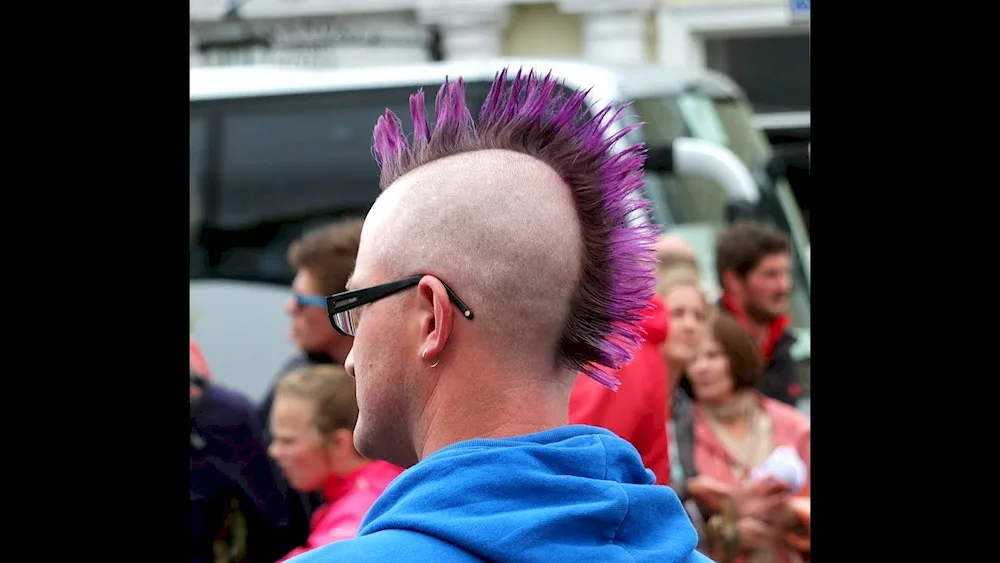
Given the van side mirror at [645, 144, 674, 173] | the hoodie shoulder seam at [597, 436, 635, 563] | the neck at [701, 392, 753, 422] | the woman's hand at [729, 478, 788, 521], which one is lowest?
the woman's hand at [729, 478, 788, 521]

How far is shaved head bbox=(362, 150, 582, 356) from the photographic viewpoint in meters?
1.33

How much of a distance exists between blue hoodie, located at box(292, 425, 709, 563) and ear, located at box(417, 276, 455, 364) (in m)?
0.10

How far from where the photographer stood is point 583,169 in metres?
1.41

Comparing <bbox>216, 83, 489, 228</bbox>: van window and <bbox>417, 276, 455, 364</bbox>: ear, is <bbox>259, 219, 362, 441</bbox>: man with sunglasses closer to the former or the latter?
<bbox>417, 276, 455, 364</bbox>: ear

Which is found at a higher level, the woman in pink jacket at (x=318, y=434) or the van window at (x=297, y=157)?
the van window at (x=297, y=157)

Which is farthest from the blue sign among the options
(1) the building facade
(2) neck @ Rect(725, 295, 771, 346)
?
(1) the building facade

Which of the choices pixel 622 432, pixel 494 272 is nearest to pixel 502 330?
pixel 494 272

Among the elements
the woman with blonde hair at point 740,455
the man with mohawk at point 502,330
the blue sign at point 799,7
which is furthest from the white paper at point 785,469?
the man with mohawk at point 502,330

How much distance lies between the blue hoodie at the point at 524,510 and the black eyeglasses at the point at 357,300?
0.48 feet

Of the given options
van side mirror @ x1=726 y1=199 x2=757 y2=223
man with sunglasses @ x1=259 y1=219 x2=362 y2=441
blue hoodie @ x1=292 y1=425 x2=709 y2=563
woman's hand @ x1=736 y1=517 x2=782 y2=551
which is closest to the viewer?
blue hoodie @ x1=292 y1=425 x2=709 y2=563

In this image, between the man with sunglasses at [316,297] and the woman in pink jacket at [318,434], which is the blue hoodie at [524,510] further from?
the man with sunglasses at [316,297]

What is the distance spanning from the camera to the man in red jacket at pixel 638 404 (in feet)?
10.0

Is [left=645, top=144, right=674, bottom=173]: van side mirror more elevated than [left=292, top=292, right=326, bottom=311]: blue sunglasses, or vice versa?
[left=645, top=144, right=674, bottom=173]: van side mirror
